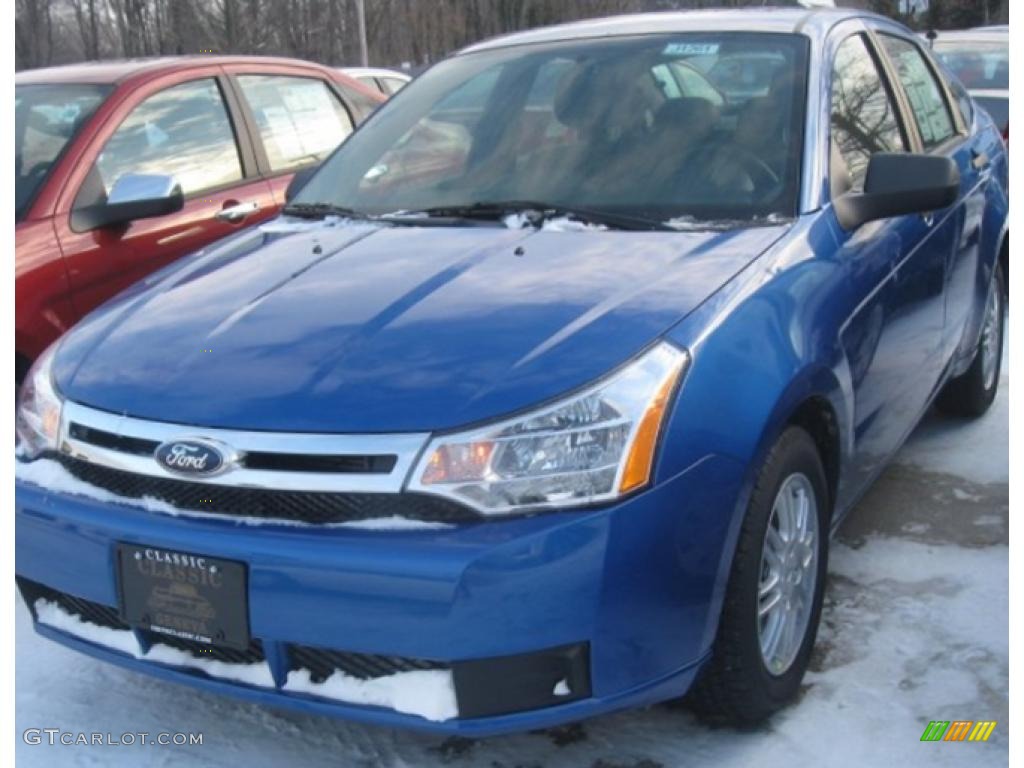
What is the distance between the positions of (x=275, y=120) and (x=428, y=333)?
3.28 m

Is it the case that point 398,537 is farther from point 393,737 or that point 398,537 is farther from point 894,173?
point 894,173

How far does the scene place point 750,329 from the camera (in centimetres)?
259

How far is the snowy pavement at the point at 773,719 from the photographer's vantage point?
2.66 m

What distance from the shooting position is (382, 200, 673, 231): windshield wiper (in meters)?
3.12

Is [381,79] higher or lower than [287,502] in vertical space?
higher

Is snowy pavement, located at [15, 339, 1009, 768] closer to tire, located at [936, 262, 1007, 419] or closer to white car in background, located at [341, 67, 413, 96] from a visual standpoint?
tire, located at [936, 262, 1007, 419]

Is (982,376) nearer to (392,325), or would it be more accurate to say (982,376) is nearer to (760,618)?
(760,618)

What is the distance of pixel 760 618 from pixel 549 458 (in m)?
0.70

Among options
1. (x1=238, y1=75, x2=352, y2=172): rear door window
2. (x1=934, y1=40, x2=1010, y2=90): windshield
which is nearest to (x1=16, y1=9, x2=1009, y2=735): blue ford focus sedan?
(x1=238, y1=75, x2=352, y2=172): rear door window

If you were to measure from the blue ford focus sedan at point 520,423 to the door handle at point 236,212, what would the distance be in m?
1.47

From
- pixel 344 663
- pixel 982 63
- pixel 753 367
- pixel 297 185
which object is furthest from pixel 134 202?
pixel 982 63

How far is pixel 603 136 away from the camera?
11.3ft

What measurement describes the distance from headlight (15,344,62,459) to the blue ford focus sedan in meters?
0.01
